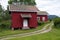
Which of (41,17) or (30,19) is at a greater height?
(30,19)

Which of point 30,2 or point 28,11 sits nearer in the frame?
point 28,11

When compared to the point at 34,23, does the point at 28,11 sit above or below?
above

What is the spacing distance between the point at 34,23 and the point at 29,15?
2.16 metres

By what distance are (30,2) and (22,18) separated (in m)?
39.1

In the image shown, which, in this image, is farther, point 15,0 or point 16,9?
point 15,0

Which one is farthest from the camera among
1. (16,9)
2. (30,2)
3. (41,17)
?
(30,2)

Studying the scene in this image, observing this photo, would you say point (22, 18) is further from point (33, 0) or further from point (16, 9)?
point (33, 0)

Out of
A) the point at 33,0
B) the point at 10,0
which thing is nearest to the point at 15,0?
the point at 10,0

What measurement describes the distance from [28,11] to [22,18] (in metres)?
1.90

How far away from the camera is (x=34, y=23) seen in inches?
1676

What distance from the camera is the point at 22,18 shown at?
41.1 meters

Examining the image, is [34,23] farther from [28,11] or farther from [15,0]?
[15,0]

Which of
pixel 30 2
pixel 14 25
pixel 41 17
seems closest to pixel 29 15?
pixel 14 25

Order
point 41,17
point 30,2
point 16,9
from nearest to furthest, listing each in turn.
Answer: point 16,9, point 41,17, point 30,2
